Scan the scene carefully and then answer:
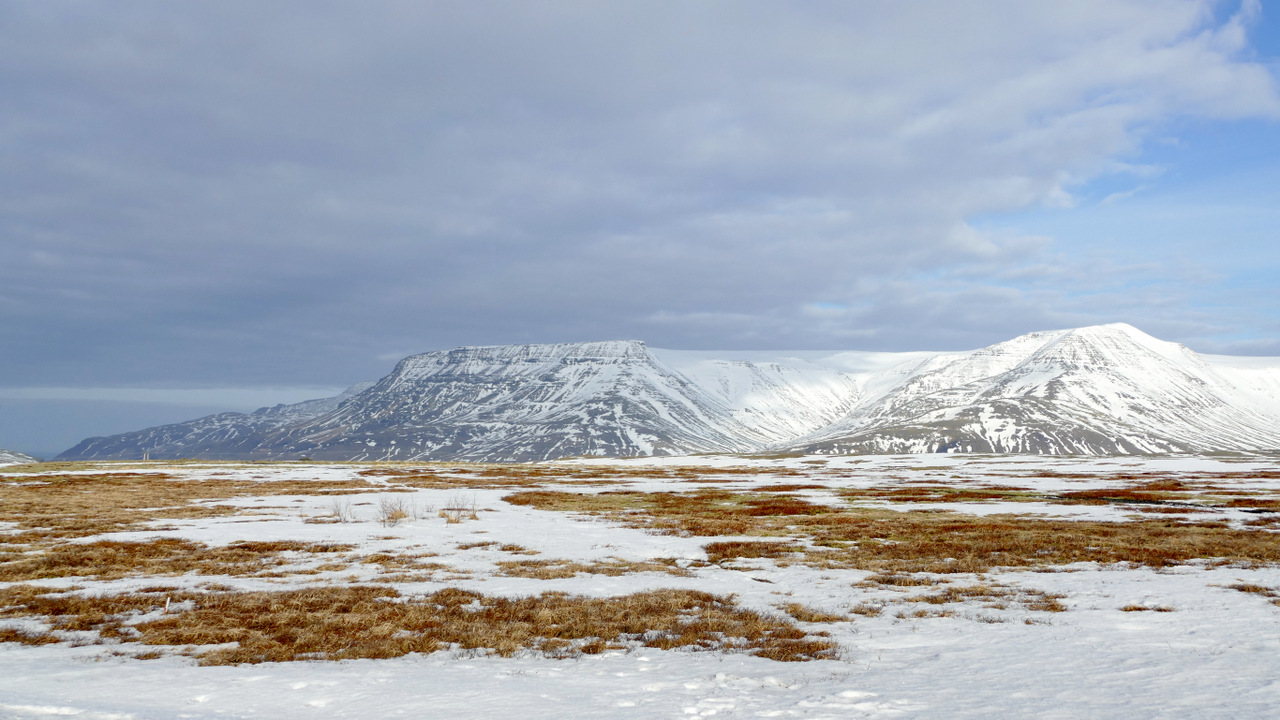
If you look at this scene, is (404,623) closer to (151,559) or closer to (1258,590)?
(151,559)

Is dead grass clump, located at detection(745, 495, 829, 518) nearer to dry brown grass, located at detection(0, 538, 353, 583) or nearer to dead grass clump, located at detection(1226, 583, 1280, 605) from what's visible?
dead grass clump, located at detection(1226, 583, 1280, 605)

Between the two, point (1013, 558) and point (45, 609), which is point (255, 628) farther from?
point (1013, 558)

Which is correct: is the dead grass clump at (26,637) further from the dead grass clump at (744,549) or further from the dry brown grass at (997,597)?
the dry brown grass at (997,597)

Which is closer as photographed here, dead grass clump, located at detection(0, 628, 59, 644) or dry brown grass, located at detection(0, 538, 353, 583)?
dead grass clump, located at detection(0, 628, 59, 644)

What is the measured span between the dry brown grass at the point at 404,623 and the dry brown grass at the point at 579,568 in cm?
384

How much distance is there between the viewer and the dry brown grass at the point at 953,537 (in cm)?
2536

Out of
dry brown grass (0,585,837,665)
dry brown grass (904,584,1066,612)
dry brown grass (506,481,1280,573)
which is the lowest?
dry brown grass (506,481,1280,573)

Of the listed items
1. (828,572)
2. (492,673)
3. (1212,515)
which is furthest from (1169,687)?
(1212,515)

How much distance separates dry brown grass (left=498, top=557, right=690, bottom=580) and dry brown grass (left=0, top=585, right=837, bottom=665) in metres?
3.84

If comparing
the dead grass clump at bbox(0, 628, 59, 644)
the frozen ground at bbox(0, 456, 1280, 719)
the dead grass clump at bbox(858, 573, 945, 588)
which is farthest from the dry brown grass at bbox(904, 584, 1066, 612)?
the dead grass clump at bbox(0, 628, 59, 644)

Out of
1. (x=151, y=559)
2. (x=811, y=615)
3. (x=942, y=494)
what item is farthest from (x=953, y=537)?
(x=942, y=494)

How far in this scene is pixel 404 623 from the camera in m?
16.0

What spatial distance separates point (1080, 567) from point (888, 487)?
54.8 meters

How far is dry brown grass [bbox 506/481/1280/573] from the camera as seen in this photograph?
2536 centimetres
